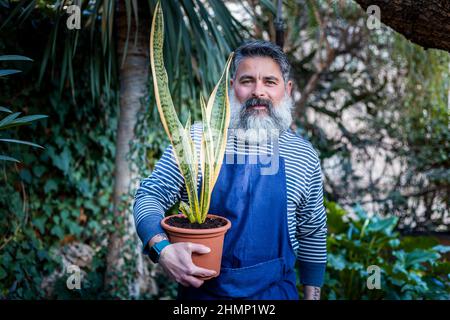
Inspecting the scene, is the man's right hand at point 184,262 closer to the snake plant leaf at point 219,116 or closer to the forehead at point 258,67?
the snake plant leaf at point 219,116

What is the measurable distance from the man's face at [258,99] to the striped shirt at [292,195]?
63 millimetres

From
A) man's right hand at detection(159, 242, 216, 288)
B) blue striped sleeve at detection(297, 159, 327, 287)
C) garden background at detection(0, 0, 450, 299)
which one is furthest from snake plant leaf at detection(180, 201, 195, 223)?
garden background at detection(0, 0, 450, 299)

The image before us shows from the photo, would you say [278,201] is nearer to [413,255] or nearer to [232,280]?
[232,280]

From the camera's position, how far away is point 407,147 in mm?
4848

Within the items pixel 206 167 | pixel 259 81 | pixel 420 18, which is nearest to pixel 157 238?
pixel 206 167

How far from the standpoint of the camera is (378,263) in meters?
2.71

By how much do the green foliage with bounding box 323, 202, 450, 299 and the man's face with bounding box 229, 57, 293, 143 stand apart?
4.82 feet

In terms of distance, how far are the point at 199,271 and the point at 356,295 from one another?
7.27 feet

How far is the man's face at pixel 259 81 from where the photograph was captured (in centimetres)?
142

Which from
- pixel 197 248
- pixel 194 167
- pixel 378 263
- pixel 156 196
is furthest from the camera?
pixel 378 263

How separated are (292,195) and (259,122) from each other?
0.27 m

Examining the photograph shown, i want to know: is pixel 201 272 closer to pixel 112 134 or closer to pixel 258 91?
pixel 258 91

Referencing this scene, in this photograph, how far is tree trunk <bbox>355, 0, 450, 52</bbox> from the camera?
1488 mm

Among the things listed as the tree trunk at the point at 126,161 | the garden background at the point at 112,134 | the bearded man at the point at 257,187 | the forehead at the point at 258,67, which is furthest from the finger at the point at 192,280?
the tree trunk at the point at 126,161
